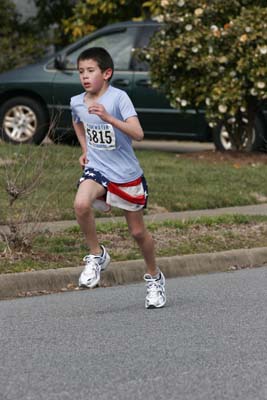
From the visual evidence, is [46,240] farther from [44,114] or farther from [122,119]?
[44,114]

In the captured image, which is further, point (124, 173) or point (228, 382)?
point (124, 173)

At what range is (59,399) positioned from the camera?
562 cm

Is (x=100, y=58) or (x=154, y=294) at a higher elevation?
(x=100, y=58)

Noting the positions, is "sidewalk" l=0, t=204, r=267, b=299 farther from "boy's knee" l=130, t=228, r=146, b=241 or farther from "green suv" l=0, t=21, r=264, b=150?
"green suv" l=0, t=21, r=264, b=150

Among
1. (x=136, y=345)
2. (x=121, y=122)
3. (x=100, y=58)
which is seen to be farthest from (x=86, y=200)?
(x=136, y=345)

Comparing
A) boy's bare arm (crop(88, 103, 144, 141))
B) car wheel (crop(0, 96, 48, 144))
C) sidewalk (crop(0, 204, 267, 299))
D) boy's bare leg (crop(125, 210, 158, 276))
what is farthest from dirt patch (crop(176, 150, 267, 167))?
boy's bare arm (crop(88, 103, 144, 141))

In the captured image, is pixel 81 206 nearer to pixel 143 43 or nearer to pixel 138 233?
pixel 138 233

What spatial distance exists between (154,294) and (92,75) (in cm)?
147

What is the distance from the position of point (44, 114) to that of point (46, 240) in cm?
723

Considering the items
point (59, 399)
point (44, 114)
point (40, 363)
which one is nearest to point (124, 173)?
point (40, 363)

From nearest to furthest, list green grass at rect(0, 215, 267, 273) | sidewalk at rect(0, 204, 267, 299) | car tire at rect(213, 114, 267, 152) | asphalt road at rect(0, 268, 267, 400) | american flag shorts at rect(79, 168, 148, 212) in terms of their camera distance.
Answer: asphalt road at rect(0, 268, 267, 400) → american flag shorts at rect(79, 168, 148, 212) → sidewalk at rect(0, 204, 267, 299) → green grass at rect(0, 215, 267, 273) → car tire at rect(213, 114, 267, 152)

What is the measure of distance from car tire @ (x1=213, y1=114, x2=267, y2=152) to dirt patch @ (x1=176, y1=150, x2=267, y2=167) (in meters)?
0.25

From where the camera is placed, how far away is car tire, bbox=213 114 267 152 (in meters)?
17.2

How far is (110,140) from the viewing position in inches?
309
